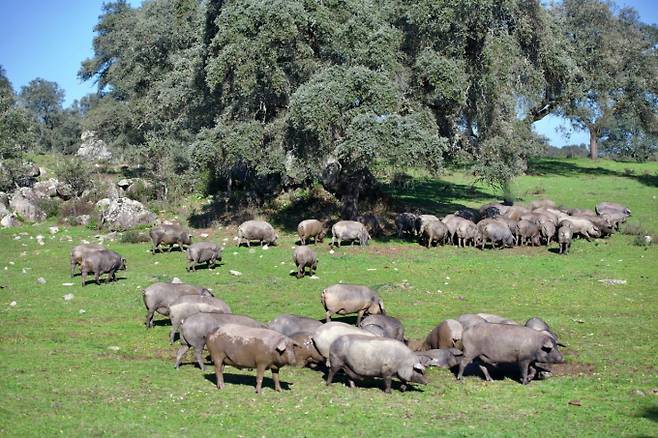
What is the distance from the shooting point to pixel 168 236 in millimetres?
30562

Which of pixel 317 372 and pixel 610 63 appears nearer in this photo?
pixel 317 372

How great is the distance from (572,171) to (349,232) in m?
30.2

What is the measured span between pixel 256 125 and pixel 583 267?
1553 centimetres

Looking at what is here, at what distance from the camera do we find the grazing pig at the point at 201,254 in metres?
27.0

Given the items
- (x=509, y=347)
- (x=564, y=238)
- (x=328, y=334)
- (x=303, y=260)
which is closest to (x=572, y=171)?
(x=564, y=238)

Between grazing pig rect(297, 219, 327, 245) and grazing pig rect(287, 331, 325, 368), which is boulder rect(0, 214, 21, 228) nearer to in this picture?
grazing pig rect(297, 219, 327, 245)

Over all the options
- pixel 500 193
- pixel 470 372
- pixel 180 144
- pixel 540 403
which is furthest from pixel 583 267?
pixel 180 144

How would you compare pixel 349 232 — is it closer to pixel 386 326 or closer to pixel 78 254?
pixel 78 254

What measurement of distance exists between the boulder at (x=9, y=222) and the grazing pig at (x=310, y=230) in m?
15.8

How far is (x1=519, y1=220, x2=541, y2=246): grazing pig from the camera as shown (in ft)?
103

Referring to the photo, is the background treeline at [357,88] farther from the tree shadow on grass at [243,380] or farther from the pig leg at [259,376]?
the pig leg at [259,376]

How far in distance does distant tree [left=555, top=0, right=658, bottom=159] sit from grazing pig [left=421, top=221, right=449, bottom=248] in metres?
23.3

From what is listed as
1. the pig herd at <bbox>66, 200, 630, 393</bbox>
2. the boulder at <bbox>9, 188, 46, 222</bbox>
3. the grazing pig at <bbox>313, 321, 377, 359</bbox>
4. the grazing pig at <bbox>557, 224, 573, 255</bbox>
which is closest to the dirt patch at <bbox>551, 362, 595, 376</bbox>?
the pig herd at <bbox>66, 200, 630, 393</bbox>

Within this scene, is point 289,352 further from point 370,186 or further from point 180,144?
point 180,144
